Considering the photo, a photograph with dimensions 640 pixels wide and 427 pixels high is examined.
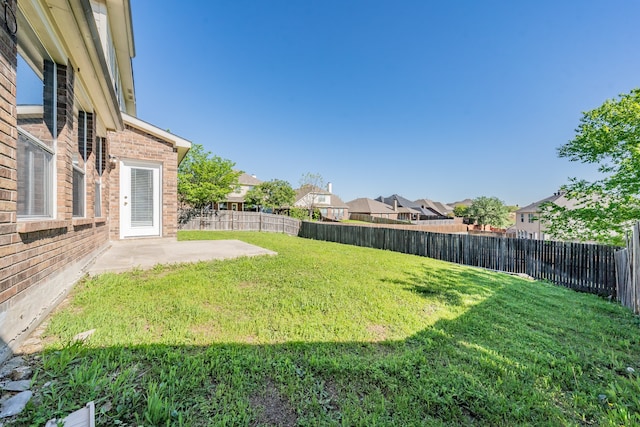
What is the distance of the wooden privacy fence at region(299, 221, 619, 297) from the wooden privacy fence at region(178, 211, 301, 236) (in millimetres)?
7745

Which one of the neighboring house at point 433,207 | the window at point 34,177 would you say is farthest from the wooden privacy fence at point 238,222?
the neighboring house at point 433,207

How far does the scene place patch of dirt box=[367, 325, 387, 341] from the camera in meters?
2.89

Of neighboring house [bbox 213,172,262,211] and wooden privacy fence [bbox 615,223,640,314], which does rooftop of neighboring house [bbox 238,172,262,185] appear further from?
wooden privacy fence [bbox 615,223,640,314]

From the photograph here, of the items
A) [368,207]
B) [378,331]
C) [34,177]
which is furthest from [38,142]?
[368,207]

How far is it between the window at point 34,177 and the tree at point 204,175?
16909mm

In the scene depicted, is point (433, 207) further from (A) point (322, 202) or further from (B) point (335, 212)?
(A) point (322, 202)

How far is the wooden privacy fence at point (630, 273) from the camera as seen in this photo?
4617 mm

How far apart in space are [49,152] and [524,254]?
37.2 ft

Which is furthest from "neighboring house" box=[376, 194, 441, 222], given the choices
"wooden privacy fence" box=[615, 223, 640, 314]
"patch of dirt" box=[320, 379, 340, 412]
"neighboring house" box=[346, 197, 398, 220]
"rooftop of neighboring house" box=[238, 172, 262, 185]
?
"patch of dirt" box=[320, 379, 340, 412]

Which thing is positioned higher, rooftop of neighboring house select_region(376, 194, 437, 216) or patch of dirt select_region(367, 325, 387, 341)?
rooftop of neighboring house select_region(376, 194, 437, 216)

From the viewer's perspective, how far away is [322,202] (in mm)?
41719

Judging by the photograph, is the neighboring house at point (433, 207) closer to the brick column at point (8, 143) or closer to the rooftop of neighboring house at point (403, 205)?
the rooftop of neighboring house at point (403, 205)

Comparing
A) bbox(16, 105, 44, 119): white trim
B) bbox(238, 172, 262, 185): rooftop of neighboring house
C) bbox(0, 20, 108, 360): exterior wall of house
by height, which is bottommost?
bbox(0, 20, 108, 360): exterior wall of house

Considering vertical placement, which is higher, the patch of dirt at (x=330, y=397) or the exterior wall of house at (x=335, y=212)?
the exterior wall of house at (x=335, y=212)
